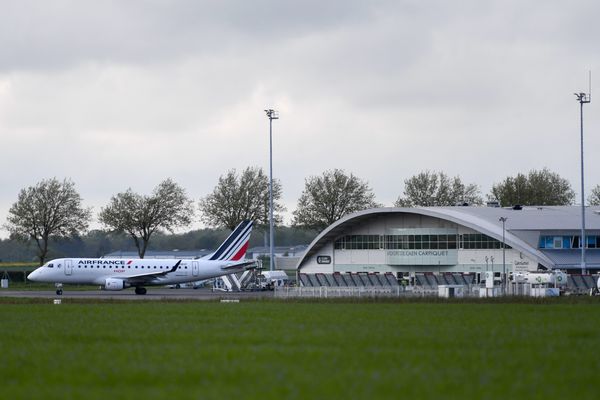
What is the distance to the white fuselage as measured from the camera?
268 ft

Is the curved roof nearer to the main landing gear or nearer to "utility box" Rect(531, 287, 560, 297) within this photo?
"utility box" Rect(531, 287, 560, 297)

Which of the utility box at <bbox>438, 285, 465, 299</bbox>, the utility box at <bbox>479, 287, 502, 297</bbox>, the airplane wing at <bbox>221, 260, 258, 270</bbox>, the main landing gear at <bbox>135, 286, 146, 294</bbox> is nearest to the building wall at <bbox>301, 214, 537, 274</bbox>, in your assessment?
the airplane wing at <bbox>221, 260, 258, 270</bbox>

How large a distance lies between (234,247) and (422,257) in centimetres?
2075

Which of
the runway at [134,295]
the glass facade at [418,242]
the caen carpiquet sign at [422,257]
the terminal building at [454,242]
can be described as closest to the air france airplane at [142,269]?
the runway at [134,295]

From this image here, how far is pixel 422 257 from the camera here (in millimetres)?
100375

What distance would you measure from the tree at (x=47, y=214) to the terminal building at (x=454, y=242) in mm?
34131

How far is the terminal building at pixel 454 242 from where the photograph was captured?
95125 millimetres

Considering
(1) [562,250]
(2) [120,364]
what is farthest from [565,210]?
(2) [120,364]

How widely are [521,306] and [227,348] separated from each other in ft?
88.4

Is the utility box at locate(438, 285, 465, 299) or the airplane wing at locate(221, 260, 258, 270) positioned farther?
the airplane wing at locate(221, 260, 258, 270)

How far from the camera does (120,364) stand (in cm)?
2459

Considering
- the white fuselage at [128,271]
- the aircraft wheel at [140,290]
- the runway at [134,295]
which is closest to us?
the runway at [134,295]

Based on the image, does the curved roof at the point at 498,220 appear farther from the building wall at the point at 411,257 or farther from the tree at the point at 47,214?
the tree at the point at 47,214

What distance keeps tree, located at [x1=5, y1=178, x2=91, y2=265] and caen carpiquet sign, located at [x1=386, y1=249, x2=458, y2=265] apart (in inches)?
1732
